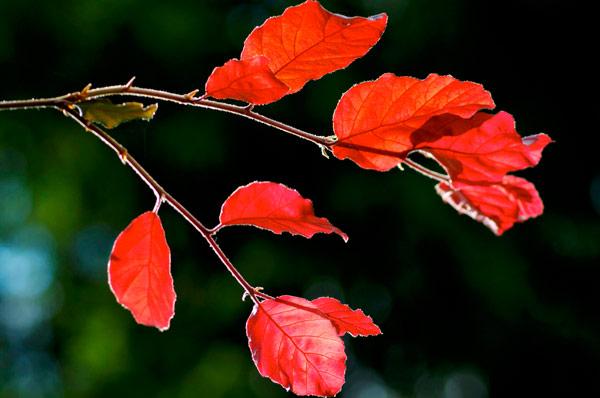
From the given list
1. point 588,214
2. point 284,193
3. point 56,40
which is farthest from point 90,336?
point 284,193

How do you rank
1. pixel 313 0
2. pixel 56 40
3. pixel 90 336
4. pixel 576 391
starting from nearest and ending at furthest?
pixel 313 0, pixel 90 336, pixel 56 40, pixel 576 391

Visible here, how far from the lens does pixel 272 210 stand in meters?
0.55

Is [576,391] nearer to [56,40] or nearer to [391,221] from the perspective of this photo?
[391,221]

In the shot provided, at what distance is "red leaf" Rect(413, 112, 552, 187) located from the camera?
1.70 feet

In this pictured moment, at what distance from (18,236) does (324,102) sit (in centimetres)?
148

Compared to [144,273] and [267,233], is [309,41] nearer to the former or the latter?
[144,273]

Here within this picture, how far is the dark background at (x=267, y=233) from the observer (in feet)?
11.1

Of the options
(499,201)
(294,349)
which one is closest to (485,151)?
(499,201)

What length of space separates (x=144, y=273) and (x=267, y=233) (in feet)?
9.77

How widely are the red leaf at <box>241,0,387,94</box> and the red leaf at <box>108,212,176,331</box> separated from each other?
0.43 feet

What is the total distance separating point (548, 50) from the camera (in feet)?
12.9

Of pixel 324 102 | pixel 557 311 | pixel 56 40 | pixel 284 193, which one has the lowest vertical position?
pixel 557 311

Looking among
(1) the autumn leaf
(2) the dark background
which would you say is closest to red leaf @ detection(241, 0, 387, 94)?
(1) the autumn leaf

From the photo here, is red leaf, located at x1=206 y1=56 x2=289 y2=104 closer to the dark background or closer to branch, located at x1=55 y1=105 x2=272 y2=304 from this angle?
branch, located at x1=55 y1=105 x2=272 y2=304
